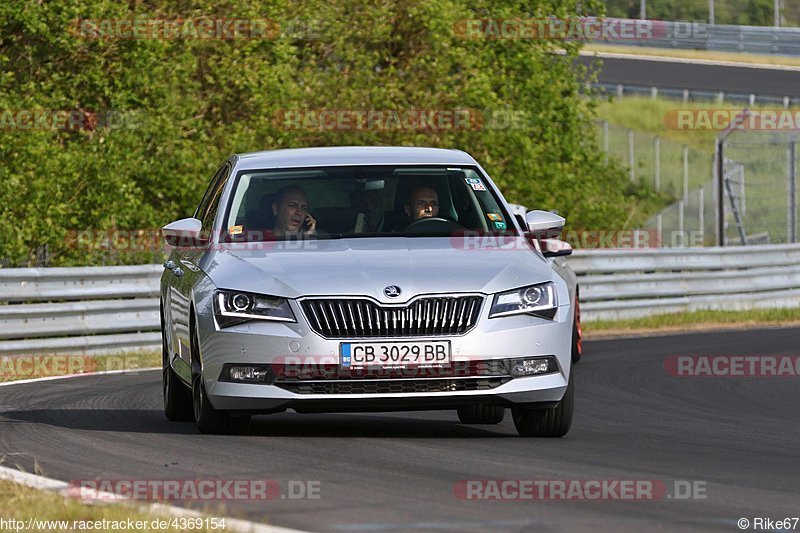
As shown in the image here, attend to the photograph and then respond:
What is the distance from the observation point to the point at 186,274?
10.0m

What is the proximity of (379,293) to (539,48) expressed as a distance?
80.9 ft

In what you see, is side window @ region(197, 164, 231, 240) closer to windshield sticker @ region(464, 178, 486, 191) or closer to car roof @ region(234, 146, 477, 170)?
car roof @ region(234, 146, 477, 170)

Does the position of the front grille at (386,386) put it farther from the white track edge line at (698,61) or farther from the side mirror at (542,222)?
the white track edge line at (698,61)

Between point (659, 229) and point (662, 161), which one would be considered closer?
point (659, 229)

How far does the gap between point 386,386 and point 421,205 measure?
1621 mm

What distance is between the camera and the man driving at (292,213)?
9.85m

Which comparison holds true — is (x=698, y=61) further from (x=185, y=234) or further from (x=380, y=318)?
(x=380, y=318)

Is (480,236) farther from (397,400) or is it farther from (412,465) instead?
(412,465)

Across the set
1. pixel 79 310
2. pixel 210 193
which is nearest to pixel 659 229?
pixel 79 310

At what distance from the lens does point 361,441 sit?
9078mm

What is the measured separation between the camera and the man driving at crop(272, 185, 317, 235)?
9.85 meters

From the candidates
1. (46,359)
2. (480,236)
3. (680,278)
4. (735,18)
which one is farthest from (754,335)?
(735,18)

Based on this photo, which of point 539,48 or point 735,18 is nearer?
point 539,48

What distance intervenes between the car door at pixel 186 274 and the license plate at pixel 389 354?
125cm
